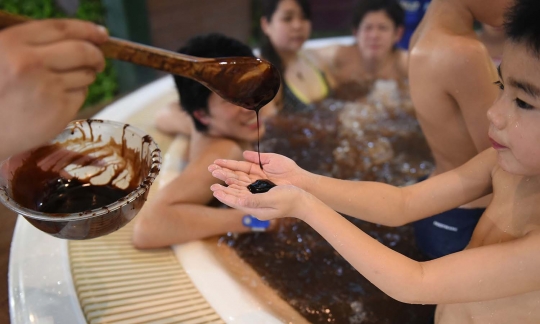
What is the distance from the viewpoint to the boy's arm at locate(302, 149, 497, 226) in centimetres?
121

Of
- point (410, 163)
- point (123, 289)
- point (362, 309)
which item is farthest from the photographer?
point (410, 163)

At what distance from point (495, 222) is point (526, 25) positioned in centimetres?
48

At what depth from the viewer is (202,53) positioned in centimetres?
167

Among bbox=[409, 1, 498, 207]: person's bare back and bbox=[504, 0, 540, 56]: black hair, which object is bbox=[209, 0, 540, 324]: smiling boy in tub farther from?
bbox=[409, 1, 498, 207]: person's bare back


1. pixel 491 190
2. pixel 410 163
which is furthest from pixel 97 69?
A: pixel 410 163

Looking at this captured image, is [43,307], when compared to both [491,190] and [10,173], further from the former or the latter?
[491,190]

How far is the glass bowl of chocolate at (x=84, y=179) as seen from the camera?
1.10 m

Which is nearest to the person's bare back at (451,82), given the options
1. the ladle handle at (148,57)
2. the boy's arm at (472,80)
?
the boy's arm at (472,80)

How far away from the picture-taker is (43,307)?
4.18 ft

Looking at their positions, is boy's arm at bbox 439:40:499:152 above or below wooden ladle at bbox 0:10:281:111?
below

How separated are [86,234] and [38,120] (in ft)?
1.25

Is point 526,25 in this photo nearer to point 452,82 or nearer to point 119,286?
point 452,82

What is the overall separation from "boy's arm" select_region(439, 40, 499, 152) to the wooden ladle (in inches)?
23.2

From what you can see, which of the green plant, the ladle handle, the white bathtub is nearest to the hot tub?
the white bathtub
